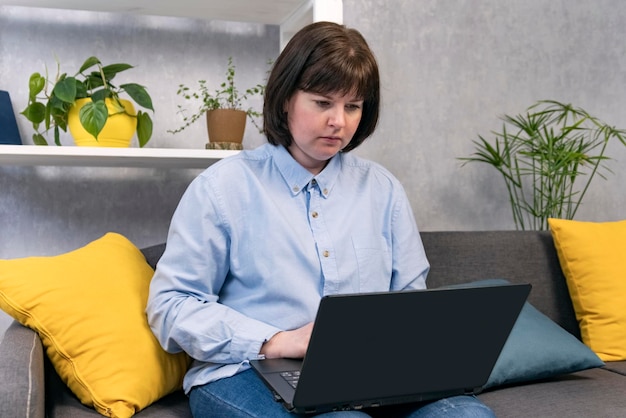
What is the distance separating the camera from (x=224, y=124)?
2.04 meters

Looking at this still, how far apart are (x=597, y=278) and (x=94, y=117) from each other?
1355 mm

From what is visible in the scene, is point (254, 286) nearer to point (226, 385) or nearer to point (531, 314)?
point (226, 385)

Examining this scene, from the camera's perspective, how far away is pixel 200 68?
2266 millimetres

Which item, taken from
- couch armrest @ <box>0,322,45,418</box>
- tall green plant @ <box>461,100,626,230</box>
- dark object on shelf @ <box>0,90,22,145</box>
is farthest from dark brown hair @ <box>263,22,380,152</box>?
tall green plant @ <box>461,100,626,230</box>

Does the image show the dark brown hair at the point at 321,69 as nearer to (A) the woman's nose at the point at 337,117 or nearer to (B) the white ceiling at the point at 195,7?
(A) the woman's nose at the point at 337,117

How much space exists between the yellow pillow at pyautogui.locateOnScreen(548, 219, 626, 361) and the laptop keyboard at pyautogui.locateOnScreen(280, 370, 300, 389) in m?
1.04

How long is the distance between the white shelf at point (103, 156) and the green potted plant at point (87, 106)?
1.9 inches

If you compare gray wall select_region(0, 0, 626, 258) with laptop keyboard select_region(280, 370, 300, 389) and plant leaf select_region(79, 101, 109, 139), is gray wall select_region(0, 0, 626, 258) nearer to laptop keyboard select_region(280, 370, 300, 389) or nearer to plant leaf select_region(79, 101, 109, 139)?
Answer: plant leaf select_region(79, 101, 109, 139)

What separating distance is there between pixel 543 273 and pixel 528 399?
567mm

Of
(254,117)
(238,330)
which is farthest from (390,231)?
(254,117)

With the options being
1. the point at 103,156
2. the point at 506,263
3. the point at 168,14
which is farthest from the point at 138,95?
the point at 506,263

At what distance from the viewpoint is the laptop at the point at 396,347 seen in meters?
1.10

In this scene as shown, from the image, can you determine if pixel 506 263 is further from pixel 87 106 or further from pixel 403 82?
pixel 87 106

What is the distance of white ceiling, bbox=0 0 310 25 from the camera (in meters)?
1.99
